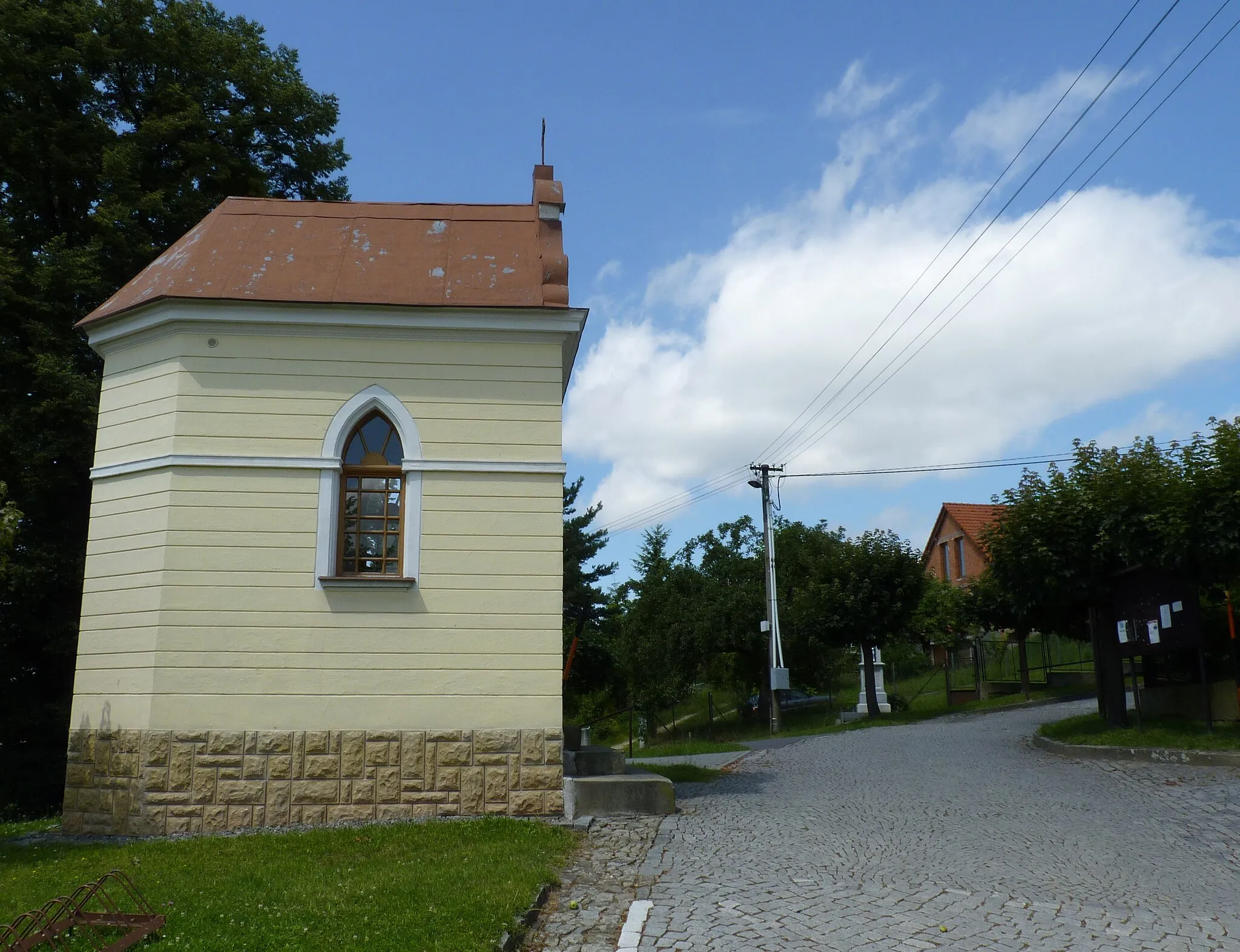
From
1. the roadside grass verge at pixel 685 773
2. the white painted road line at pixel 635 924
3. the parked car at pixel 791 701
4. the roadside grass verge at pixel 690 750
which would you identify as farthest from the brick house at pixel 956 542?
the white painted road line at pixel 635 924

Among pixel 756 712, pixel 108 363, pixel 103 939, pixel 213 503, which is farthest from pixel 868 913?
pixel 756 712

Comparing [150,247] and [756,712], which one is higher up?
[150,247]

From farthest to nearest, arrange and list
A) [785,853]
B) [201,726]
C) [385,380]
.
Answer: [385,380]
[201,726]
[785,853]

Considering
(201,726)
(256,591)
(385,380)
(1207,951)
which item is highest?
(385,380)

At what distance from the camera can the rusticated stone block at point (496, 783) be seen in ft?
35.9

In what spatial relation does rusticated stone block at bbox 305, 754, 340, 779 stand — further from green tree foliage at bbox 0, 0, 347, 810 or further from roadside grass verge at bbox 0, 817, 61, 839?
green tree foliage at bbox 0, 0, 347, 810

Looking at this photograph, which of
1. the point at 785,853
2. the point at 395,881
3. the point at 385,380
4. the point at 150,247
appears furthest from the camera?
the point at 150,247

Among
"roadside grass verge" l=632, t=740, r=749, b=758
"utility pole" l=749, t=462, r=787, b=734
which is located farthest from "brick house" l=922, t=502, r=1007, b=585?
"roadside grass verge" l=632, t=740, r=749, b=758

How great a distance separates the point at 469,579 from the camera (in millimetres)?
11469

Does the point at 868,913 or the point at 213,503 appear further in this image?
the point at 213,503

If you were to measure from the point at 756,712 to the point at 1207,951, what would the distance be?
28402 mm

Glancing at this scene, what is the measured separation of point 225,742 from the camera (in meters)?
11.0

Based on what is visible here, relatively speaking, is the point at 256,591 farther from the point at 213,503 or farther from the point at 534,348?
the point at 534,348

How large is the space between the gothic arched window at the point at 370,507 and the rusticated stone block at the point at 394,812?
8.22 ft
